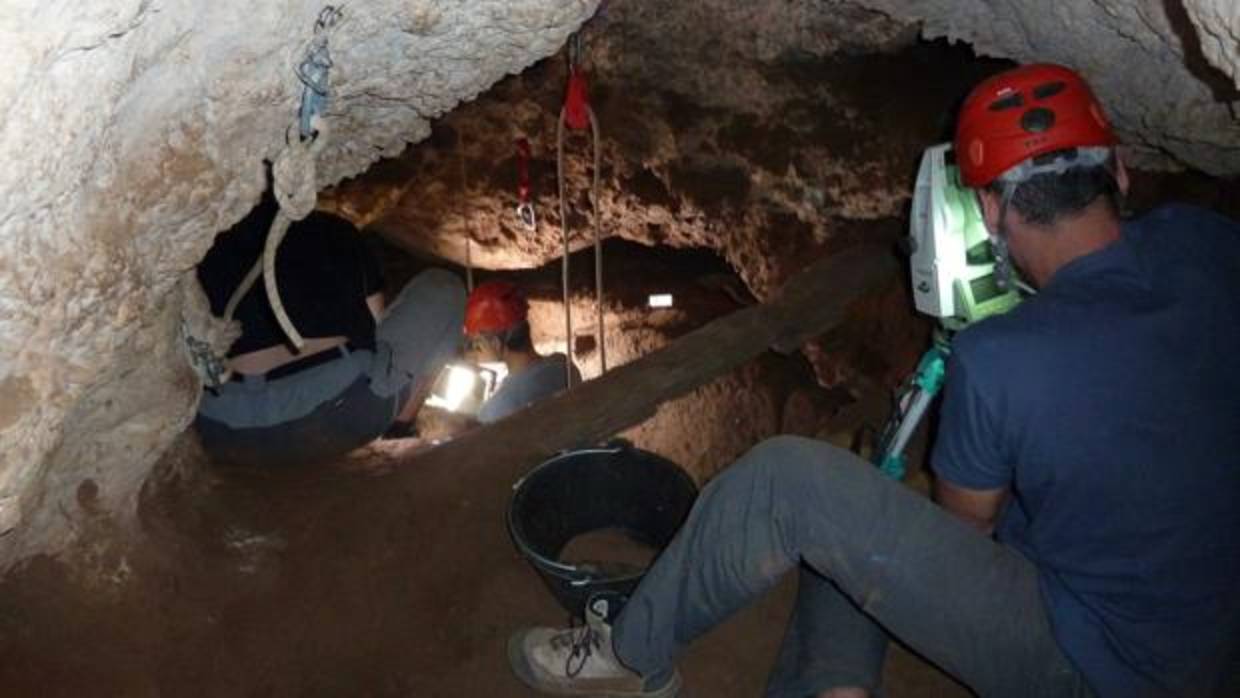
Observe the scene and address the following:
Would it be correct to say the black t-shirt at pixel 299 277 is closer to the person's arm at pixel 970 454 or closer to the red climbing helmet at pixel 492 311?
the red climbing helmet at pixel 492 311

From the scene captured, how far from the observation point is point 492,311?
491 cm

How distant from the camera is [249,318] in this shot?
10.0 feet

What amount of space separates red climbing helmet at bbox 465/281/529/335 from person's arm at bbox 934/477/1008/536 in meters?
3.25

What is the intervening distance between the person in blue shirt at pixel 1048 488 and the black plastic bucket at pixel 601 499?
2.44 ft

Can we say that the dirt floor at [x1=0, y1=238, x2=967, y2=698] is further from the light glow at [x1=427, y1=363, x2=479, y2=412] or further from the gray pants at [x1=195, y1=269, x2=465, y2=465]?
the light glow at [x1=427, y1=363, x2=479, y2=412]

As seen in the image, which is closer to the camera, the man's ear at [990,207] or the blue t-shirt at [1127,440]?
the blue t-shirt at [1127,440]

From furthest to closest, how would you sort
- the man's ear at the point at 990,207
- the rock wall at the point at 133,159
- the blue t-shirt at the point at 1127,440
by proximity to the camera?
1. the man's ear at the point at 990,207
2. the blue t-shirt at the point at 1127,440
3. the rock wall at the point at 133,159

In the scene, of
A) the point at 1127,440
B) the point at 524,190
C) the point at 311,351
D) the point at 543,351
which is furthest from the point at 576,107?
the point at 543,351

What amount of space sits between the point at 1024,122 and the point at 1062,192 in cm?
19

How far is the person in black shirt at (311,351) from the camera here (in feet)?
9.93

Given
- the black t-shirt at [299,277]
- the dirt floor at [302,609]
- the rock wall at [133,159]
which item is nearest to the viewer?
the rock wall at [133,159]

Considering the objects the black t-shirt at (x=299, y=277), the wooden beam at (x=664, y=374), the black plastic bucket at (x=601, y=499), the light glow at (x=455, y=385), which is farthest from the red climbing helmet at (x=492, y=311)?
the black plastic bucket at (x=601, y=499)

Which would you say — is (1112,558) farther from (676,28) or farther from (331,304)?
(676,28)

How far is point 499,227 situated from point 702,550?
4.62 metres
